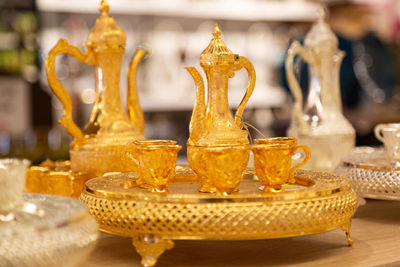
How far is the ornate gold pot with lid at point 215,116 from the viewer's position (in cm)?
114

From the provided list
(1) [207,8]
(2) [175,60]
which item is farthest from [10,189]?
(1) [207,8]

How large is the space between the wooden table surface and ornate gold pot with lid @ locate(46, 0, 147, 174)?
0.21m

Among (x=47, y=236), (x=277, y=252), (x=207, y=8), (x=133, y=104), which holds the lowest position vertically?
(x=277, y=252)

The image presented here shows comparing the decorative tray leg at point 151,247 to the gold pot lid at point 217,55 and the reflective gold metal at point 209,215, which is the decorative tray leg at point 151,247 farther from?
the gold pot lid at point 217,55

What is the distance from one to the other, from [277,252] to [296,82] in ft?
2.47

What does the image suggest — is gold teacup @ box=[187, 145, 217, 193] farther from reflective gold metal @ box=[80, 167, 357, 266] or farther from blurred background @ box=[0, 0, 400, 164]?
blurred background @ box=[0, 0, 400, 164]

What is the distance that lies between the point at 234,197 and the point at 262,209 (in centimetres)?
5

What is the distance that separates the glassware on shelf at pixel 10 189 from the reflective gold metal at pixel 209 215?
7.0 inches

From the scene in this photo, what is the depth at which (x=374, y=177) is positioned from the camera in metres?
1.33

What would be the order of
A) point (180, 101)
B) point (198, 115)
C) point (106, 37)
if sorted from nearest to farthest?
point (198, 115) < point (106, 37) < point (180, 101)

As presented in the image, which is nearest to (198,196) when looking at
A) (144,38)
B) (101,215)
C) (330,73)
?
(101,215)

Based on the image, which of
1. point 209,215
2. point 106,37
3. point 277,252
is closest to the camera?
point 209,215

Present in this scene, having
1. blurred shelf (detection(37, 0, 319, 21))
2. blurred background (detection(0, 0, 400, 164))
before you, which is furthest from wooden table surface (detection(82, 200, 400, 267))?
blurred shelf (detection(37, 0, 319, 21))

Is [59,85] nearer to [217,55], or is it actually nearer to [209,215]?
[217,55]
